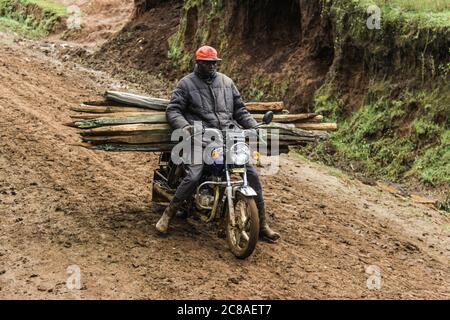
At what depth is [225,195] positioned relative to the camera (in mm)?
7500

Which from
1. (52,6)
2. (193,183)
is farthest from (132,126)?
(52,6)

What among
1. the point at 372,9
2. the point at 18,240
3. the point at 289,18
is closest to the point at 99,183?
the point at 18,240

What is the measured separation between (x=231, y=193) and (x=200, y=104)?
1114 millimetres

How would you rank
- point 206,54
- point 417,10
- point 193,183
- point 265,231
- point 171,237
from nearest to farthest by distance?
point 193,183 < point 206,54 < point 171,237 < point 265,231 < point 417,10

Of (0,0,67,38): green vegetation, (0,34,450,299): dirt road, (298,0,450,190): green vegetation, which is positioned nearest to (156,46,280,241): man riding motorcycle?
(0,34,450,299): dirt road

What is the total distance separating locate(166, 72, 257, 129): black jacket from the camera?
25.6 feet

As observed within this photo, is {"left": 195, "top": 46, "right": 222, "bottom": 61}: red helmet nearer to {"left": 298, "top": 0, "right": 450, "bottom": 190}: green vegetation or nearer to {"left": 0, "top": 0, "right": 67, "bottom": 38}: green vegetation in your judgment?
{"left": 298, "top": 0, "right": 450, "bottom": 190}: green vegetation

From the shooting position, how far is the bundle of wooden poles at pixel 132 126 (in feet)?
26.1

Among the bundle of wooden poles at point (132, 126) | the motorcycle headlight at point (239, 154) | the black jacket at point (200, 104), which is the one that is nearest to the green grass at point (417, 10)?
the bundle of wooden poles at point (132, 126)

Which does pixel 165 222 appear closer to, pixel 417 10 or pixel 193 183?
pixel 193 183

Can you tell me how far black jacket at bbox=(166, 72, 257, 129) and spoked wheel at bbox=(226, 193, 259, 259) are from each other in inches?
38.6

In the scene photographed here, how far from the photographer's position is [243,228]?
7.33 m

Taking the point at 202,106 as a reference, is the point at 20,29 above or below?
above
